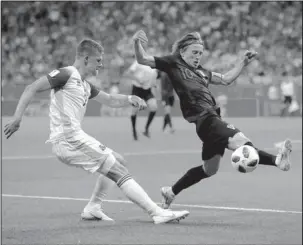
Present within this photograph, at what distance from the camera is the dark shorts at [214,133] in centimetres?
545

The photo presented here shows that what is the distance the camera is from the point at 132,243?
5.54 m

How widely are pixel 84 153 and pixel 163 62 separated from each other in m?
0.87

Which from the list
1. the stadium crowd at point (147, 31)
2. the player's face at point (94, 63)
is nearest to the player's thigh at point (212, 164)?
the player's face at point (94, 63)

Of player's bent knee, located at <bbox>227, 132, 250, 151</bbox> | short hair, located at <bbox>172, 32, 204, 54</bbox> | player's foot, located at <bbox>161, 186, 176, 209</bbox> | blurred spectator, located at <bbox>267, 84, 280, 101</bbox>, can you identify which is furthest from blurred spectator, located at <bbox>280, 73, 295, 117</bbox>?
short hair, located at <bbox>172, 32, 204, 54</bbox>

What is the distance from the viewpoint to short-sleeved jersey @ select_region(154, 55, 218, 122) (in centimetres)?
506

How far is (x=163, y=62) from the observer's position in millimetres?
5188

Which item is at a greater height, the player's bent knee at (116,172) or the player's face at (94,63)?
the player's face at (94,63)

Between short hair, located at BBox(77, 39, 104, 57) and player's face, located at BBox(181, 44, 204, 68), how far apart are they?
1.64 ft

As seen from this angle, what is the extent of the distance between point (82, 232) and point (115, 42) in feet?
58.2

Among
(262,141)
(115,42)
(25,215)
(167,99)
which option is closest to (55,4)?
(115,42)

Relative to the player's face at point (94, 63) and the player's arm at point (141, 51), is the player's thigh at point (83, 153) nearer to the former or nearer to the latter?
the player's arm at point (141, 51)

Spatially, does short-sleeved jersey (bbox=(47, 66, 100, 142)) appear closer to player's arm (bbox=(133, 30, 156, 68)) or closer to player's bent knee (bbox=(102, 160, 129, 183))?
player's arm (bbox=(133, 30, 156, 68))

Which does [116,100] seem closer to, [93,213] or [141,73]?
[93,213]

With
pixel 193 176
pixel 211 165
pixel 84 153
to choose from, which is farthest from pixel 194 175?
pixel 84 153
